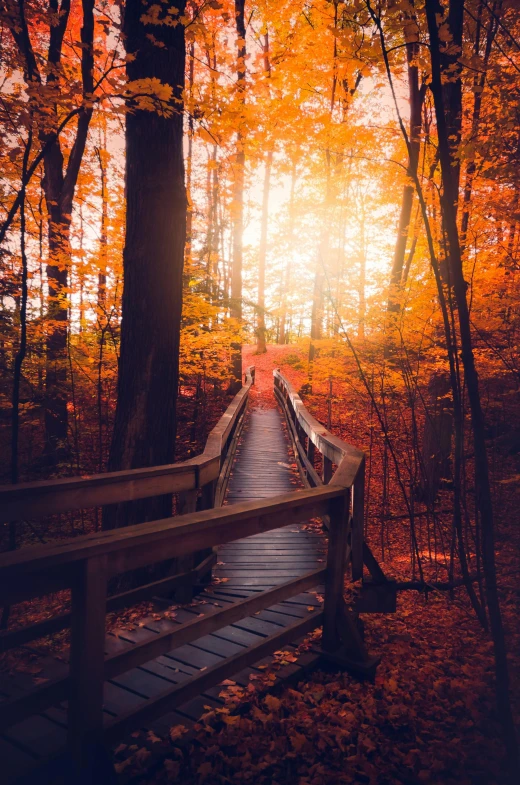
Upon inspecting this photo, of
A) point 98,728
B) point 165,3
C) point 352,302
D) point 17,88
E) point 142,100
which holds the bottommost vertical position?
point 98,728

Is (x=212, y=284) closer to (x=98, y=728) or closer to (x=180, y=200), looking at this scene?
(x=180, y=200)

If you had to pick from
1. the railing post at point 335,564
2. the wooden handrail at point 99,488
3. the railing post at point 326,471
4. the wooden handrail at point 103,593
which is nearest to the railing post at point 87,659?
the wooden handrail at point 103,593

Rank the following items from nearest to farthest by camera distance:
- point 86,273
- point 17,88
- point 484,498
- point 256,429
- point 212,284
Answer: point 484,498
point 17,88
point 86,273
point 212,284
point 256,429

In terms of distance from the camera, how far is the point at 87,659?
1.71 m

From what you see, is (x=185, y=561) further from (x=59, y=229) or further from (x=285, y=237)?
(x=285, y=237)

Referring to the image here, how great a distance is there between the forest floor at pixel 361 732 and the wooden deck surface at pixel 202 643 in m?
0.16

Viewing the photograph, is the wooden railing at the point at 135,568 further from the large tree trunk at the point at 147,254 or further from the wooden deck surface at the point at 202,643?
the large tree trunk at the point at 147,254

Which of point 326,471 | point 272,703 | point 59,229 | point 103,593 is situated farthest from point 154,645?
point 59,229

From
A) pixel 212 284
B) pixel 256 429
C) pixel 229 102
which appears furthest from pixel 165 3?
pixel 256 429

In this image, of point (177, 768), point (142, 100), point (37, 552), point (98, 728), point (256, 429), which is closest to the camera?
point (37, 552)

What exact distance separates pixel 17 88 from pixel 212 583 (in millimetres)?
8365

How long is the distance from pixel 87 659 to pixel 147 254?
11.3ft

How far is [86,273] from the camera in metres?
7.90

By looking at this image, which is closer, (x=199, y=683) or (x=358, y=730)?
(x=199, y=683)
